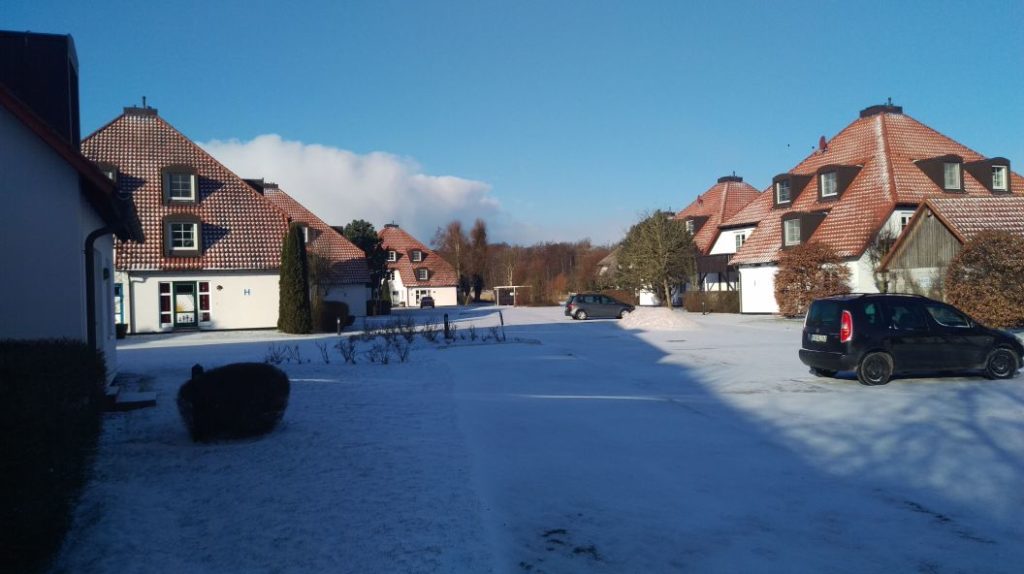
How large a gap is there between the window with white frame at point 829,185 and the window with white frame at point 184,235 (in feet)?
108

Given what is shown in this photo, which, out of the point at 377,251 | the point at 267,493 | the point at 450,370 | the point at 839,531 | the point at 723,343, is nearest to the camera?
the point at 839,531

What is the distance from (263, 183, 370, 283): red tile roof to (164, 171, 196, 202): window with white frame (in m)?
10.8

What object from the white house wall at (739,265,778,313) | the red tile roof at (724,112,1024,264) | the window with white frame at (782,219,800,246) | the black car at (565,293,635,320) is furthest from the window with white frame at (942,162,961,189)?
the black car at (565,293,635,320)

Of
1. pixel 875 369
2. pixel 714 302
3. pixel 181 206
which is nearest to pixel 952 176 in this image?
pixel 714 302

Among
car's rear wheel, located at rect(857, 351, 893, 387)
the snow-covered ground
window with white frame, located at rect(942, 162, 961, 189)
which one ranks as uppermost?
window with white frame, located at rect(942, 162, 961, 189)

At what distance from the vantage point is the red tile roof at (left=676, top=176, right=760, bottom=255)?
56.0 meters

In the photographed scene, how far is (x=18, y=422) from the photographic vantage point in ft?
13.8

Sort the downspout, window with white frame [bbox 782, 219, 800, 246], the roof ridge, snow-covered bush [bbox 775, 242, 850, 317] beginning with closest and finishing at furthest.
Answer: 1. the downspout
2. snow-covered bush [bbox 775, 242, 850, 317]
3. the roof ridge
4. window with white frame [bbox 782, 219, 800, 246]

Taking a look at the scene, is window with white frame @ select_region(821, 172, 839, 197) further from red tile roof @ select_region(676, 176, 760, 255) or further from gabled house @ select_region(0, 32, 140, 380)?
gabled house @ select_region(0, 32, 140, 380)

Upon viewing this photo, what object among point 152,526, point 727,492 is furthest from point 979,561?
point 152,526

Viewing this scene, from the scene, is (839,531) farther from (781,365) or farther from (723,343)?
→ (723,343)

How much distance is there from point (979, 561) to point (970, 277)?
23.5m

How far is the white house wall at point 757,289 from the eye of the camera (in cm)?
4128

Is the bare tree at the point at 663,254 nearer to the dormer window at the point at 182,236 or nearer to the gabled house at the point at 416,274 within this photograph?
the dormer window at the point at 182,236
